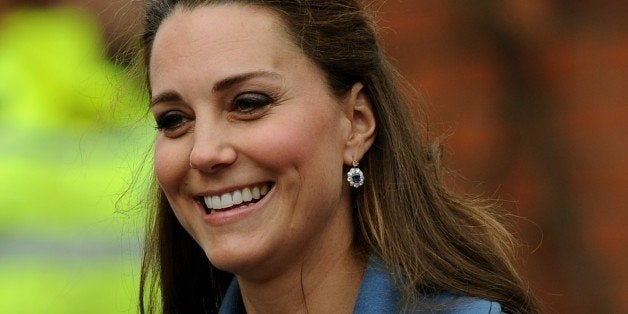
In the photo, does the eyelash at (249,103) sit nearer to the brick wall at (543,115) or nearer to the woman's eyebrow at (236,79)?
the woman's eyebrow at (236,79)

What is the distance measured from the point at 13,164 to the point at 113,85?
32 cm

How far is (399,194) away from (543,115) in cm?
173

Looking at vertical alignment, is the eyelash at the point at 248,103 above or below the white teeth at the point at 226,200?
above

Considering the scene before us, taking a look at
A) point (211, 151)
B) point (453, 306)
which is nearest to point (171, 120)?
point (211, 151)

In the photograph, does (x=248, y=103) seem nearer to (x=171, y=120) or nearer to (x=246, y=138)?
(x=246, y=138)

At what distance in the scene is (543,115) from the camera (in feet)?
17.6

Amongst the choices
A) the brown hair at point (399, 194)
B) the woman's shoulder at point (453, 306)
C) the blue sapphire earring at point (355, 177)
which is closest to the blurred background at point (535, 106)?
the brown hair at point (399, 194)

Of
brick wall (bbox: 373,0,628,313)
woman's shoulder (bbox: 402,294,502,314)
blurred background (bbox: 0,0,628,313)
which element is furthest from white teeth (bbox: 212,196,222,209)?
brick wall (bbox: 373,0,628,313)

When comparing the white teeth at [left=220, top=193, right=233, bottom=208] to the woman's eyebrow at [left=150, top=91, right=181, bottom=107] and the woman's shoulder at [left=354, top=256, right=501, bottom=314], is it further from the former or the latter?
the woman's shoulder at [left=354, top=256, right=501, bottom=314]

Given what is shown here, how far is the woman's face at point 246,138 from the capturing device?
138 inches

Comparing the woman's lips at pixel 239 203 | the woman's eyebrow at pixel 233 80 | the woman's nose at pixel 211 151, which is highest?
the woman's eyebrow at pixel 233 80

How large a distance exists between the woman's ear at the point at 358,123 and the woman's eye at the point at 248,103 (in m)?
0.22

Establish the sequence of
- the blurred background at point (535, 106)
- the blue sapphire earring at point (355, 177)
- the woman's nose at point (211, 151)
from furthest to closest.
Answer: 1. the blurred background at point (535, 106)
2. the blue sapphire earring at point (355, 177)
3. the woman's nose at point (211, 151)

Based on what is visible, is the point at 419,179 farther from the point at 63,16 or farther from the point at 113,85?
the point at 63,16
